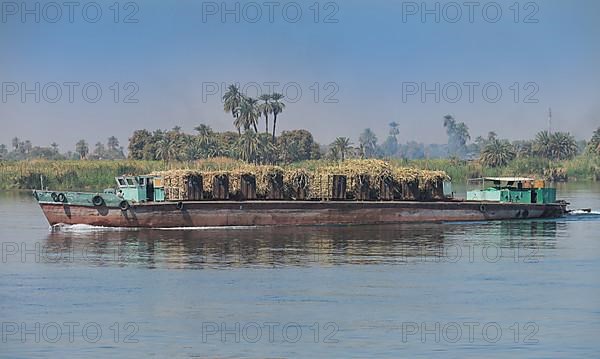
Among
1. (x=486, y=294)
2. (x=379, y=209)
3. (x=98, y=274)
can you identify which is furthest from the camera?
(x=379, y=209)

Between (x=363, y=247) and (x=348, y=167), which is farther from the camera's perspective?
(x=348, y=167)

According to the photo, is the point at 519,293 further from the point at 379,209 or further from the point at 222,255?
the point at 379,209

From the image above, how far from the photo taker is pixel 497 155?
12025 cm

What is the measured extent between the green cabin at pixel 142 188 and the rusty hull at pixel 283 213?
1535mm

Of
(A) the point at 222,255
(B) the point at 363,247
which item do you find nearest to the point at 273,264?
(A) the point at 222,255

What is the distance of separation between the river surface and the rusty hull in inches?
27.6

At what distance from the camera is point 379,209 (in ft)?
171

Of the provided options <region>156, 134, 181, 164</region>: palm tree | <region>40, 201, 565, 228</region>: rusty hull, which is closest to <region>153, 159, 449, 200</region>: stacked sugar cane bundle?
<region>40, 201, 565, 228</region>: rusty hull

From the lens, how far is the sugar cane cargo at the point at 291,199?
160 feet

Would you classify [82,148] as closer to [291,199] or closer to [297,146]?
[297,146]

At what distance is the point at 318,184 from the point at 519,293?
68.1ft

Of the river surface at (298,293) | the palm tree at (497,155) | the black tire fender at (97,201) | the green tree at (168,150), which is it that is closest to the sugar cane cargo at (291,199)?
the black tire fender at (97,201)

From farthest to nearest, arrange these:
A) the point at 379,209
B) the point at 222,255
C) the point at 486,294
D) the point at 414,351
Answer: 1. the point at 379,209
2. the point at 222,255
3. the point at 486,294
4. the point at 414,351

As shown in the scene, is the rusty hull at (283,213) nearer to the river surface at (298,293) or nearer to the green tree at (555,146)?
the river surface at (298,293)
